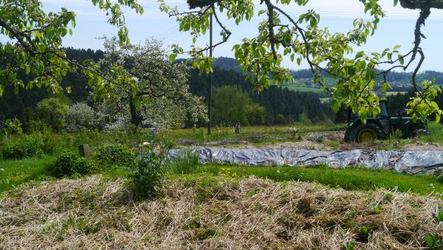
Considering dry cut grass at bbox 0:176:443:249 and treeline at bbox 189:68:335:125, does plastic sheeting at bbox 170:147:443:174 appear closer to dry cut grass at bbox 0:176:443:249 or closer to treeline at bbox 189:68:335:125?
dry cut grass at bbox 0:176:443:249

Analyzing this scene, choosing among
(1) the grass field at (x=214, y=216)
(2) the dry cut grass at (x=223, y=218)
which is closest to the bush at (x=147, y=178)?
(1) the grass field at (x=214, y=216)

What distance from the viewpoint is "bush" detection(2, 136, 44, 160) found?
1408 centimetres

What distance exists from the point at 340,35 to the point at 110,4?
2407 mm

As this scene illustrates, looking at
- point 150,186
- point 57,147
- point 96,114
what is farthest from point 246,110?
point 150,186

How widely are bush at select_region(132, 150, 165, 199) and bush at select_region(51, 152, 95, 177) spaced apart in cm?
310

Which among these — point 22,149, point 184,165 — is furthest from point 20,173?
point 22,149

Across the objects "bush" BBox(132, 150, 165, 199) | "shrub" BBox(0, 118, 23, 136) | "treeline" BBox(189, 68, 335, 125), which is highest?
"shrub" BBox(0, 118, 23, 136)

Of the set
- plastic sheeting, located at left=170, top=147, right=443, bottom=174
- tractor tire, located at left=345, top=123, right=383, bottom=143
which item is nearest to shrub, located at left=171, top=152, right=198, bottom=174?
plastic sheeting, located at left=170, top=147, right=443, bottom=174

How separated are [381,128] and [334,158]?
6.43m

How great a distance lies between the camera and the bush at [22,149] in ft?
46.2

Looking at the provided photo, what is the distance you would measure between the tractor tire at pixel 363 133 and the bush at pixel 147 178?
11621mm

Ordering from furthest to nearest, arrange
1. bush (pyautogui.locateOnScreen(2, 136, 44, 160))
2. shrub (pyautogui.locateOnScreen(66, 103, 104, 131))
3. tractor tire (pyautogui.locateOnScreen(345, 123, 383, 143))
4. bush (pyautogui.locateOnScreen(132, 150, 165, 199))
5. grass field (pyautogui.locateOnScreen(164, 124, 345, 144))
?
shrub (pyautogui.locateOnScreen(66, 103, 104, 131))
grass field (pyautogui.locateOnScreen(164, 124, 345, 144))
tractor tire (pyautogui.locateOnScreen(345, 123, 383, 143))
bush (pyautogui.locateOnScreen(2, 136, 44, 160))
bush (pyautogui.locateOnScreen(132, 150, 165, 199))

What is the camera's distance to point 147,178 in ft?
22.8

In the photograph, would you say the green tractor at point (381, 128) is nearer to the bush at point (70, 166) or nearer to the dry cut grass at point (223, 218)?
the bush at point (70, 166)
